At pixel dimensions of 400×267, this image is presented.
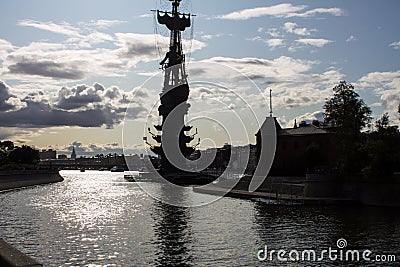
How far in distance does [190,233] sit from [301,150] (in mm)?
67554

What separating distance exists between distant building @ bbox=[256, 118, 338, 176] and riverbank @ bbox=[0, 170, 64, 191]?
49305mm

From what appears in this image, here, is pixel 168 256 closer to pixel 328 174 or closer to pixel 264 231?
pixel 264 231

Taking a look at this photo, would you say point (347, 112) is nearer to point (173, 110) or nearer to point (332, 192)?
point (332, 192)

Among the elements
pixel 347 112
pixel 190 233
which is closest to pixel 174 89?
pixel 347 112

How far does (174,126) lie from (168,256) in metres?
118

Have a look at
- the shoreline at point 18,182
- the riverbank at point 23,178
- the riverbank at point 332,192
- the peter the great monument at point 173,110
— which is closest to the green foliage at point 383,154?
the riverbank at point 332,192

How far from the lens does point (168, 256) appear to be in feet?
96.7

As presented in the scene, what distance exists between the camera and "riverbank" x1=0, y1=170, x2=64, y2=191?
96.7 m

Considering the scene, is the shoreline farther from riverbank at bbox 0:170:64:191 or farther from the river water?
the river water

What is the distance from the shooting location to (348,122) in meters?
67.5

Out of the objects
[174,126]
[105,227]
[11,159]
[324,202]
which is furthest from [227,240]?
Answer: [11,159]

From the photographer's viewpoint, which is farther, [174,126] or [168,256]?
[174,126]

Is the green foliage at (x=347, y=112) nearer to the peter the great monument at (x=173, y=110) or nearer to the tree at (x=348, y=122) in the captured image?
the tree at (x=348, y=122)

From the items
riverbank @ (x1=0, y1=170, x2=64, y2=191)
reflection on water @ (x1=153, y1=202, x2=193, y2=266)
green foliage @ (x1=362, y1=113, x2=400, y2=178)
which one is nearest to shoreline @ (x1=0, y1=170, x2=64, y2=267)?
riverbank @ (x1=0, y1=170, x2=64, y2=191)
